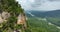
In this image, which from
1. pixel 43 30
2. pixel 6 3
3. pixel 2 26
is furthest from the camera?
pixel 43 30

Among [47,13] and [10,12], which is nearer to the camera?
[10,12]

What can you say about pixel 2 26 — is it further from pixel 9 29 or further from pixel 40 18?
pixel 40 18

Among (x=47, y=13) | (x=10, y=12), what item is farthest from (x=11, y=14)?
(x=47, y=13)

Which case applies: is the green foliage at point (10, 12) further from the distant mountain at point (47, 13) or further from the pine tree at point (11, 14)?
the distant mountain at point (47, 13)

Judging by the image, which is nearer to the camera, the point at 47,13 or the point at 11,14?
the point at 11,14

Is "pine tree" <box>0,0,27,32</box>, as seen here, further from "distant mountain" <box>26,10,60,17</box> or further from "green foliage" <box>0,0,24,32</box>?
"distant mountain" <box>26,10,60,17</box>

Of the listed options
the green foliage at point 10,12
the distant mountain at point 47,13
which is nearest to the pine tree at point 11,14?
the green foliage at point 10,12

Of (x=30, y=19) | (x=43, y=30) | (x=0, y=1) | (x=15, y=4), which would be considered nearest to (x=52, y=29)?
(x=43, y=30)

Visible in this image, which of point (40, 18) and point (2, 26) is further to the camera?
point (40, 18)

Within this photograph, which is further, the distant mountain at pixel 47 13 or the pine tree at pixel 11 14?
the distant mountain at pixel 47 13

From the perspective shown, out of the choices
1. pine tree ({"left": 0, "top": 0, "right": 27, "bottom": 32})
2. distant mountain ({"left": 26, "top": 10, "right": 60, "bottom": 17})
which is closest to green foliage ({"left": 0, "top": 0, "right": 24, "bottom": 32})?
pine tree ({"left": 0, "top": 0, "right": 27, "bottom": 32})

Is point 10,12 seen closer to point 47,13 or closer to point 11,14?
point 11,14
